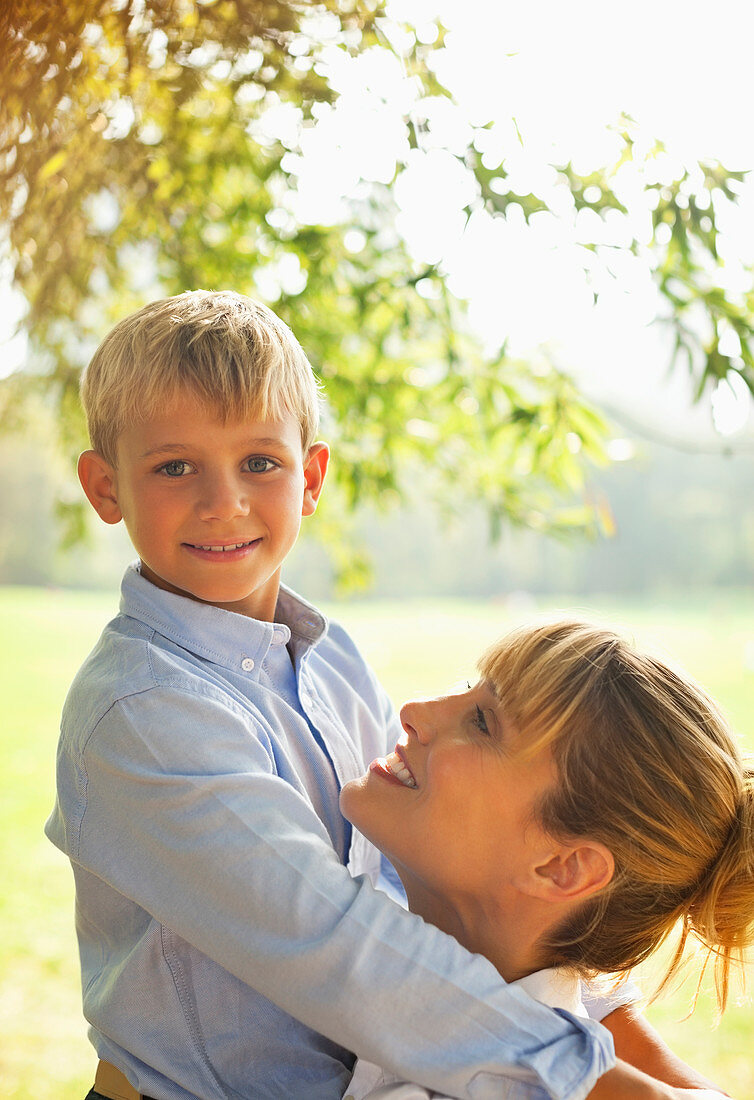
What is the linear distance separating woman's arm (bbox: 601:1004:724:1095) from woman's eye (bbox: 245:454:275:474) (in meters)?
0.97

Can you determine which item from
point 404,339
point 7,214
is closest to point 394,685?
point 404,339

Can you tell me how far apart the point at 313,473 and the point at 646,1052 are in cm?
103

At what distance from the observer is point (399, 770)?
147 cm

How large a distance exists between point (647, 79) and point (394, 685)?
1036 cm

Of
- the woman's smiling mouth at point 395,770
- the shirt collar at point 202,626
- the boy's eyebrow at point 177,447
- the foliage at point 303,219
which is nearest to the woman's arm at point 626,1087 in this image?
the woman's smiling mouth at point 395,770

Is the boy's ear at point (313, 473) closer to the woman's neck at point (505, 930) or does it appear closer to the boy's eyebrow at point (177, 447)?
the boy's eyebrow at point (177, 447)

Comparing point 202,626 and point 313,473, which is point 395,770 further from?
point 313,473

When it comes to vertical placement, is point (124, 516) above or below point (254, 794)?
above

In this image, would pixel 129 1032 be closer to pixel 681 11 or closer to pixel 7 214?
pixel 7 214

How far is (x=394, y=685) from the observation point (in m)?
12.5

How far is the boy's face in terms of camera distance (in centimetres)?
143

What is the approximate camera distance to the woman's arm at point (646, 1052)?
1.48m

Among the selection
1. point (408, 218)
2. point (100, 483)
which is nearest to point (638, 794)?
point (100, 483)

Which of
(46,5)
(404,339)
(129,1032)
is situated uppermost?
(46,5)
